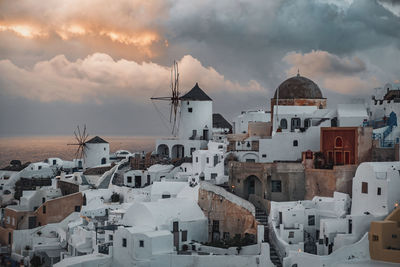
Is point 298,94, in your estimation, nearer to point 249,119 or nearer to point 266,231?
point 249,119

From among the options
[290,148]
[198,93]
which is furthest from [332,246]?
[198,93]

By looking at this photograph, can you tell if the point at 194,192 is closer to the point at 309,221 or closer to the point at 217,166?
the point at 217,166

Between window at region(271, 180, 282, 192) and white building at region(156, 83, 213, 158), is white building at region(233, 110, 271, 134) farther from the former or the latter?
window at region(271, 180, 282, 192)

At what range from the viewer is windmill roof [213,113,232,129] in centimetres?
4753

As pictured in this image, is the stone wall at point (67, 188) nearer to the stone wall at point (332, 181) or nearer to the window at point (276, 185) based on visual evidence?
the window at point (276, 185)

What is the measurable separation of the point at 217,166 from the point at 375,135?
8.76 metres

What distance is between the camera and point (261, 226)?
2336cm

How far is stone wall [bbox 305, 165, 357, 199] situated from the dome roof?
950 centimetres

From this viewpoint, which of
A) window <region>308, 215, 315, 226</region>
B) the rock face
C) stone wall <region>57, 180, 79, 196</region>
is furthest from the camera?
stone wall <region>57, 180, 79, 196</region>

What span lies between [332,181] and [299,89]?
10573 millimetres

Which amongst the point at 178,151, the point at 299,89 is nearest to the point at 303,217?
the point at 299,89

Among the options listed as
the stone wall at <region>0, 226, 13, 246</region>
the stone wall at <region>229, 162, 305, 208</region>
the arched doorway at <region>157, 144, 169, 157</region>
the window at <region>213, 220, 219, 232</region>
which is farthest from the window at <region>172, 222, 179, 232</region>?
the arched doorway at <region>157, 144, 169, 157</region>

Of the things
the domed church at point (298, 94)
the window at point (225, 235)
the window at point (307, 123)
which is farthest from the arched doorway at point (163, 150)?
the window at point (225, 235)

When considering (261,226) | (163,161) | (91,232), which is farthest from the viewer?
(163,161)
